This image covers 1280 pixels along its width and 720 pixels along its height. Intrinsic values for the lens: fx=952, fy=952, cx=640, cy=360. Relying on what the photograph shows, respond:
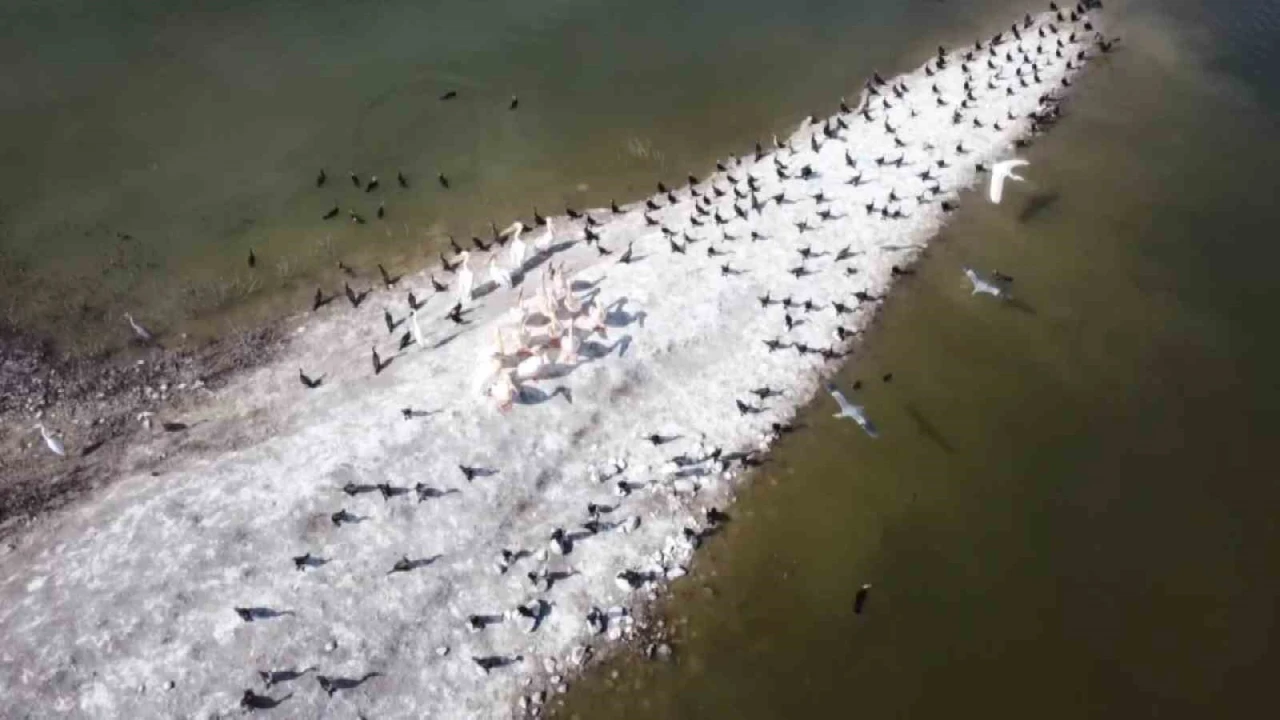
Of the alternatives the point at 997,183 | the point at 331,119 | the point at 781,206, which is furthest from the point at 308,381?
the point at 997,183

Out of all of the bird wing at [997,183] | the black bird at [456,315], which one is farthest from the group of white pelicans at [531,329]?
the bird wing at [997,183]

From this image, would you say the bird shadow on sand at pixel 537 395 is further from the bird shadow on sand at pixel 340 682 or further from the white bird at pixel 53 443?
the white bird at pixel 53 443

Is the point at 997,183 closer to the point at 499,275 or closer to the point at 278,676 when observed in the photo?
the point at 499,275

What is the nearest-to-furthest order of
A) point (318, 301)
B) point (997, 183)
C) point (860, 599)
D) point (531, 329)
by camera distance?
point (860, 599) → point (531, 329) → point (318, 301) → point (997, 183)

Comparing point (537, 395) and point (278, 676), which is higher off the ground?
point (537, 395)

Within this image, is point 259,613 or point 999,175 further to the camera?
point 999,175

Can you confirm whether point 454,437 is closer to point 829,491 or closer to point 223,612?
point 223,612
